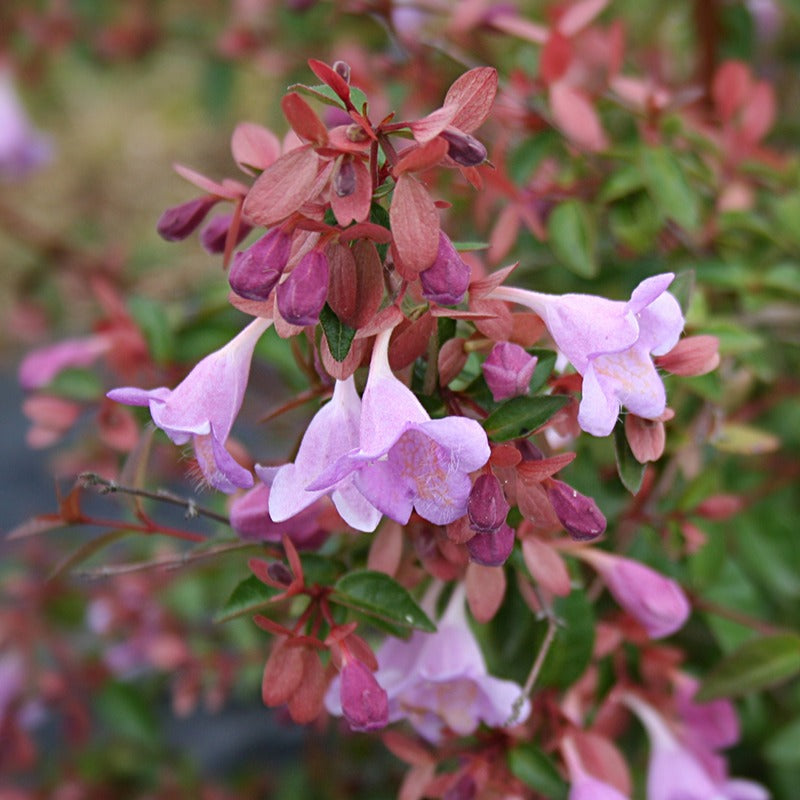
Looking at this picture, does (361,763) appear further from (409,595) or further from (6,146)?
(6,146)

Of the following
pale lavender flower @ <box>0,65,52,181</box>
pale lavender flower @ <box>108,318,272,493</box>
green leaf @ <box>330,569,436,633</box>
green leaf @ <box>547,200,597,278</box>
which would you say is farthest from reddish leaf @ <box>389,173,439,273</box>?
pale lavender flower @ <box>0,65,52,181</box>

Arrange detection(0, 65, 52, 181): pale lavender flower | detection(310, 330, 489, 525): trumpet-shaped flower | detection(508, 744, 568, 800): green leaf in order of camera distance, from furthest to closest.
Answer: detection(0, 65, 52, 181): pale lavender flower, detection(508, 744, 568, 800): green leaf, detection(310, 330, 489, 525): trumpet-shaped flower

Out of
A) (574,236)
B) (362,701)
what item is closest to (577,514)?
(362,701)

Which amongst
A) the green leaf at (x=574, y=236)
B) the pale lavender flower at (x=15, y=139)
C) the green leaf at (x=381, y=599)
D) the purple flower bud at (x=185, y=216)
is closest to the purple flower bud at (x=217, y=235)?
the purple flower bud at (x=185, y=216)

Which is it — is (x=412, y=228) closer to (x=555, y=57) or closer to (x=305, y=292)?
(x=305, y=292)

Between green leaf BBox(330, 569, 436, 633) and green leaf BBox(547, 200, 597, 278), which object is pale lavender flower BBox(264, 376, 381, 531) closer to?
green leaf BBox(330, 569, 436, 633)

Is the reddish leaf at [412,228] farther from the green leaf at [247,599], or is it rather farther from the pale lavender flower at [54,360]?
the pale lavender flower at [54,360]

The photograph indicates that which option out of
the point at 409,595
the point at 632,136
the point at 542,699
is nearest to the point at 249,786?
the point at 542,699

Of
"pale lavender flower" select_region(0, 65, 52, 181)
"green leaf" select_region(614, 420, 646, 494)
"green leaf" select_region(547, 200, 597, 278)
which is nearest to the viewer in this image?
"green leaf" select_region(614, 420, 646, 494)
